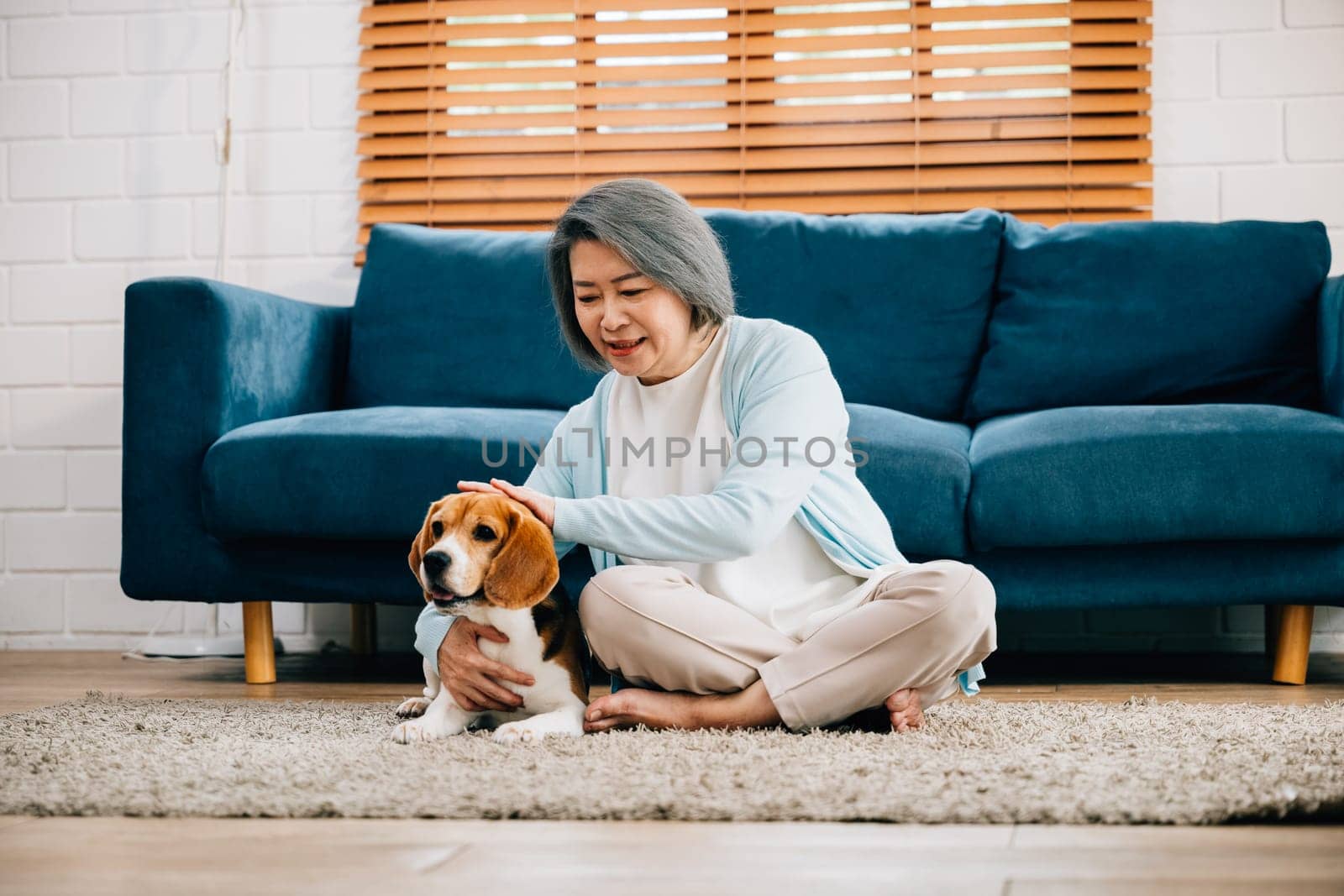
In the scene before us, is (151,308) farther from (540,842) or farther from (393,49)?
(540,842)

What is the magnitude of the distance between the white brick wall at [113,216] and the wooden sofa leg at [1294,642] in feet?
6.59

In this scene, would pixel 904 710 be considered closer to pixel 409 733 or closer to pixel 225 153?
pixel 409 733

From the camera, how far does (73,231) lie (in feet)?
10.1

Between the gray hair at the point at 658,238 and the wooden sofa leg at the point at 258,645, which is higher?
the gray hair at the point at 658,238

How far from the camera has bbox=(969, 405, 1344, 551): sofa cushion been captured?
2018 mm

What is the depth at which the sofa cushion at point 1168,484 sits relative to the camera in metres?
2.02

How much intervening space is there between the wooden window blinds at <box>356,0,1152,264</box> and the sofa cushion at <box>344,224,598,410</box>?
1.25 feet

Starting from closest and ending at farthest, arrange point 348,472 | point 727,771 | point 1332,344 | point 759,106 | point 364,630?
1. point 727,771
2. point 348,472
3. point 1332,344
4. point 364,630
5. point 759,106

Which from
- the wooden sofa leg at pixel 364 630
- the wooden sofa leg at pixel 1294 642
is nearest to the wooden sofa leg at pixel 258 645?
the wooden sofa leg at pixel 364 630

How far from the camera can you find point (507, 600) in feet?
4.96

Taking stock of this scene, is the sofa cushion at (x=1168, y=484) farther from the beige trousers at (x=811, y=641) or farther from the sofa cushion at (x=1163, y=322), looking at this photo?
the beige trousers at (x=811, y=641)

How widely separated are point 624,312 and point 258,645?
1112 mm

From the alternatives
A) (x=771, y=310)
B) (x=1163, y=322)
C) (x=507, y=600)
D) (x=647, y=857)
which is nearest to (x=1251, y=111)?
(x=1163, y=322)

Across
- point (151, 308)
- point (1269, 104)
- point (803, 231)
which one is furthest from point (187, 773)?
point (1269, 104)
